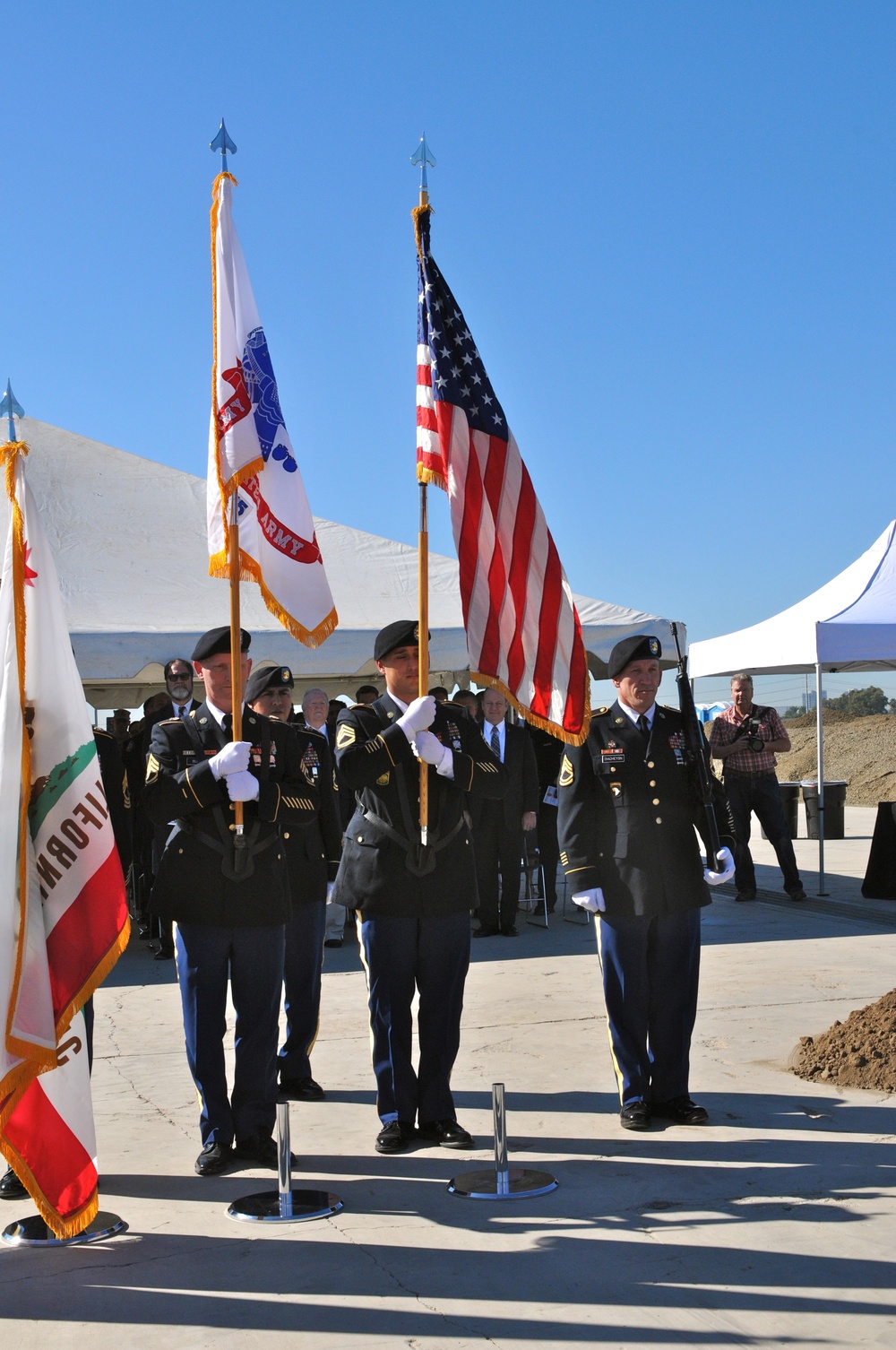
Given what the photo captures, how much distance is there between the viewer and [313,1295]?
12.5ft

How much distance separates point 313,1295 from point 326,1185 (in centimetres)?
104

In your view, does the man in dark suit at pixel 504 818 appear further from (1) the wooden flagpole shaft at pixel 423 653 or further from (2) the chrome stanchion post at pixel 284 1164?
(2) the chrome stanchion post at pixel 284 1164

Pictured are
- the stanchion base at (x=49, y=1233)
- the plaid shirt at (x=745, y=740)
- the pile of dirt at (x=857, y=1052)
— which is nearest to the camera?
the stanchion base at (x=49, y=1233)

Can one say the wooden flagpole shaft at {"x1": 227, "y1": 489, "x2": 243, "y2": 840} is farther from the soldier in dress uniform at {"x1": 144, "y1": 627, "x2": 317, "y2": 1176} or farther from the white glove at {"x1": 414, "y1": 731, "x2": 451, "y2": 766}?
the white glove at {"x1": 414, "y1": 731, "x2": 451, "y2": 766}

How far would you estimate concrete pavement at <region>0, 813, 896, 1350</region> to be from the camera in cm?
359

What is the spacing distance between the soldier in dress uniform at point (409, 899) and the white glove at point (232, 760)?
1.85 feet

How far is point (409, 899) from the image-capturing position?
17.4ft

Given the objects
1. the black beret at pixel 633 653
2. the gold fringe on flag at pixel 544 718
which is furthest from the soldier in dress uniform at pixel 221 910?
the black beret at pixel 633 653

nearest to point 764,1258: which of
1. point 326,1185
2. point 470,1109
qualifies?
point 326,1185

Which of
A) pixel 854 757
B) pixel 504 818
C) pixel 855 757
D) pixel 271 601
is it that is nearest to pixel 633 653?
pixel 271 601

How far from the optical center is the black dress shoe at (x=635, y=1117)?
5.42 metres

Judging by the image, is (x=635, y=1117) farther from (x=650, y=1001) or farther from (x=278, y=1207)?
(x=278, y=1207)

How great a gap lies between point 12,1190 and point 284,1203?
1.18 m

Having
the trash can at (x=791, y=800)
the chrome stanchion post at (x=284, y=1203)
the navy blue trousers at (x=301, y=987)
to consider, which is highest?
the trash can at (x=791, y=800)
